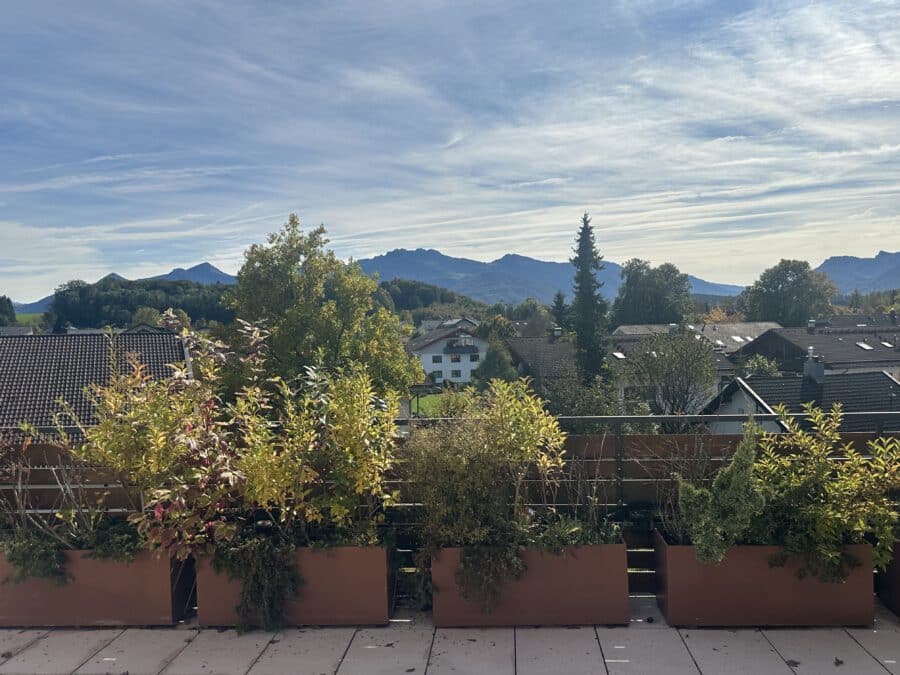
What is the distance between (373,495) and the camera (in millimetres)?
4172

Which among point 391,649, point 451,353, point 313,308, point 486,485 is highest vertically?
point 313,308

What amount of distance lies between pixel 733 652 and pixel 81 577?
12.5 feet

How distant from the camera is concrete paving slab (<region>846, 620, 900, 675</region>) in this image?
3.59 metres

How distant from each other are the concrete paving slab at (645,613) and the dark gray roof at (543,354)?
92.2 ft

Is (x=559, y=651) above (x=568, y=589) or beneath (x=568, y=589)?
beneath

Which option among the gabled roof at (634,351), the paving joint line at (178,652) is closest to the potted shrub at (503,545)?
the paving joint line at (178,652)

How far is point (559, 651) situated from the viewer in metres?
3.77

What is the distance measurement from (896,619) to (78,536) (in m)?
4.97

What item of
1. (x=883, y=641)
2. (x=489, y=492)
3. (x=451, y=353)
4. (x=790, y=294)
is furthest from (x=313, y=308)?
(x=790, y=294)

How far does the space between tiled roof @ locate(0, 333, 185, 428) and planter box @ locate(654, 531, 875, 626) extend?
1854 centimetres

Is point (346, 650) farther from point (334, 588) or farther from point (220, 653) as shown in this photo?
point (220, 653)

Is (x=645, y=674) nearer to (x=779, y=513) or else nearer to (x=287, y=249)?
(x=779, y=513)

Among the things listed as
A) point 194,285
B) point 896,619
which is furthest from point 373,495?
point 194,285

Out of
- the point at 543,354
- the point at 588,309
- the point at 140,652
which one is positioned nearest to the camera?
the point at 140,652
